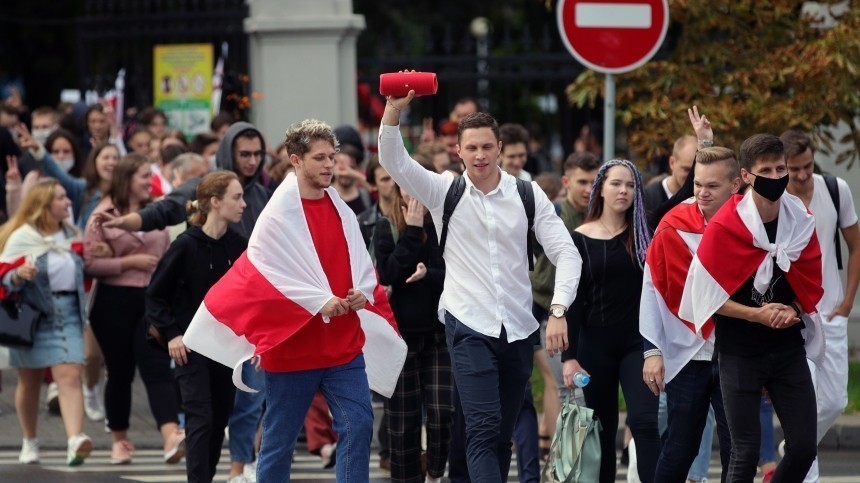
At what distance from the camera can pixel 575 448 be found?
7699mm

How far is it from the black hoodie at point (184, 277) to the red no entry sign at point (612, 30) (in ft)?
8.33

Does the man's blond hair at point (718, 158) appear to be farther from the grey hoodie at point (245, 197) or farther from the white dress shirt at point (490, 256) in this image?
the grey hoodie at point (245, 197)

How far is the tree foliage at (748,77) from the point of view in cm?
1135

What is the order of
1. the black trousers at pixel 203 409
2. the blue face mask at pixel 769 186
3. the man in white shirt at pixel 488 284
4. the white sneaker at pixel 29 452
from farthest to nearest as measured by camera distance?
the white sneaker at pixel 29 452
the black trousers at pixel 203 409
the man in white shirt at pixel 488 284
the blue face mask at pixel 769 186

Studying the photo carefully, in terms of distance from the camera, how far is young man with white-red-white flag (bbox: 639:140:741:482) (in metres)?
7.59

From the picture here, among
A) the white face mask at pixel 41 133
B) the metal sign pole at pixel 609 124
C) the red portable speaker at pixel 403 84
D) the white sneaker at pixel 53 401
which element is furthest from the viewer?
the white face mask at pixel 41 133

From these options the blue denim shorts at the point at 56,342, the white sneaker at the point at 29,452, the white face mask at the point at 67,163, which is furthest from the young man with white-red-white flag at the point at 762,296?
the white face mask at the point at 67,163

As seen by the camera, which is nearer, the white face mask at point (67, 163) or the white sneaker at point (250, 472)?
the white sneaker at point (250, 472)

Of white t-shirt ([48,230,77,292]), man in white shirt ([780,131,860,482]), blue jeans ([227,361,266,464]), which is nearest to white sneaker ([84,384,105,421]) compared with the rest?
white t-shirt ([48,230,77,292])

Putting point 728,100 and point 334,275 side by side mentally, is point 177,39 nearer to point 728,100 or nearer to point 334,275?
point 728,100

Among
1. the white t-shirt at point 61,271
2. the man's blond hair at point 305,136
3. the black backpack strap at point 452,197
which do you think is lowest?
the white t-shirt at point 61,271

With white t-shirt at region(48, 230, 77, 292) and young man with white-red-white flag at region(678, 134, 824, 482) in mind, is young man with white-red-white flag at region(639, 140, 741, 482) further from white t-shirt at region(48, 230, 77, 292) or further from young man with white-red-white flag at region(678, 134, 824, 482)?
white t-shirt at region(48, 230, 77, 292)

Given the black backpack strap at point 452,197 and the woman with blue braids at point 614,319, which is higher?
the black backpack strap at point 452,197

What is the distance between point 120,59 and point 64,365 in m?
7.47
